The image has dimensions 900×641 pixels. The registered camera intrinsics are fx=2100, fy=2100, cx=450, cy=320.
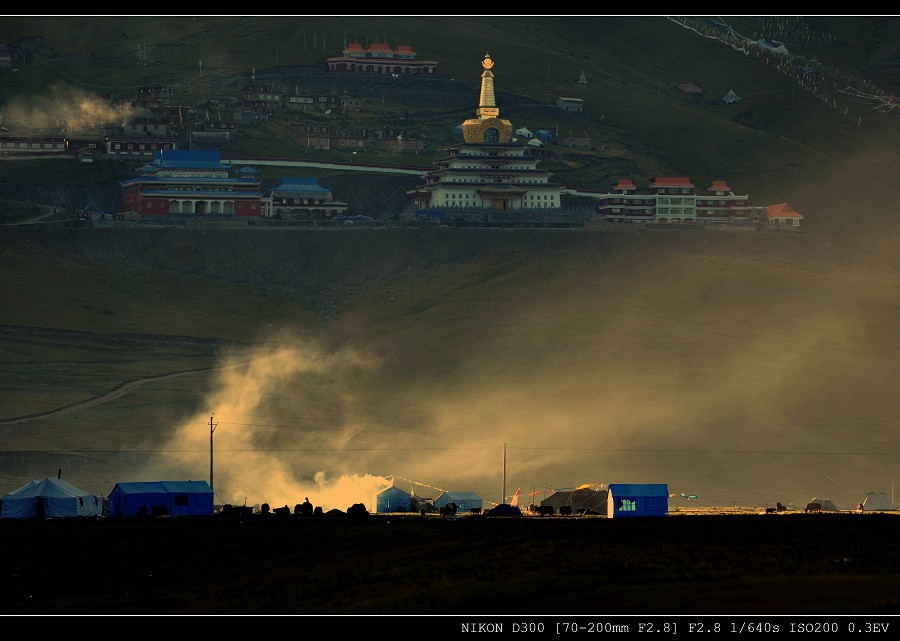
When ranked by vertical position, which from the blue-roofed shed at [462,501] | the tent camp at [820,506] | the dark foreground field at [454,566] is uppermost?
the blue-roofed shed at [462,501]

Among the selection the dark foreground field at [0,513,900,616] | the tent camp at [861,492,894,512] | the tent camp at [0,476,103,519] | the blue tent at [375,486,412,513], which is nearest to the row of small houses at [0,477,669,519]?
the tent camp at [0,476,103,519]

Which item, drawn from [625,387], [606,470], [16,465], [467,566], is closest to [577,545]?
[467,566]

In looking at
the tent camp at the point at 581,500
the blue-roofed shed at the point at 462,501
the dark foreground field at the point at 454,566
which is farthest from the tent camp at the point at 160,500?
the tent camp at the point at 581,500

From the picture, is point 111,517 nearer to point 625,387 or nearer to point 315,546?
point 315,546

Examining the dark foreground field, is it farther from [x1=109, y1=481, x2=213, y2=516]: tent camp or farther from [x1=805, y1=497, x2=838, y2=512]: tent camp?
[x1=805, y1=497, x2=838, y2=512]: tent camp

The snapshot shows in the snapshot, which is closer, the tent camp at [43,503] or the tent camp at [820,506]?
the tent camp at [43,503]

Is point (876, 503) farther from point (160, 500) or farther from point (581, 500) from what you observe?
point (160, 500)

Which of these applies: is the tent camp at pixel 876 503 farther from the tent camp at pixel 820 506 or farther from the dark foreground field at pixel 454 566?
the dark foreground field at pixel 454 566
